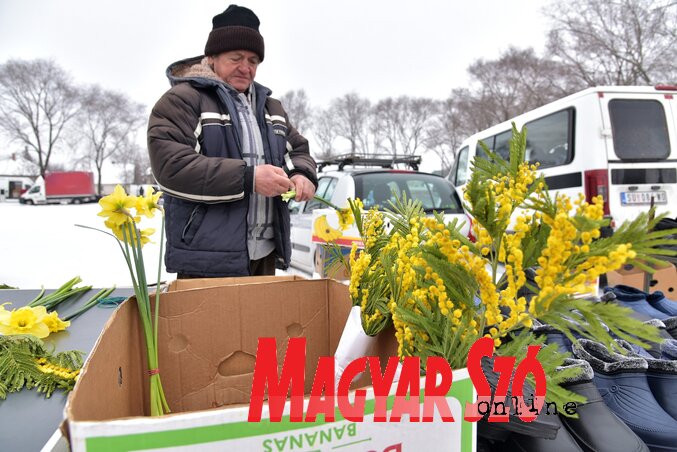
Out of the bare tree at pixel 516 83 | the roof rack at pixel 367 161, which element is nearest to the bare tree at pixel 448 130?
the bare tree at pixel 516 83

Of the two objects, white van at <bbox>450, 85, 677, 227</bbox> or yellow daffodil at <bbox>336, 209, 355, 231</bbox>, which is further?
white van at <bbox>450, 85, 677, 227</bbox>

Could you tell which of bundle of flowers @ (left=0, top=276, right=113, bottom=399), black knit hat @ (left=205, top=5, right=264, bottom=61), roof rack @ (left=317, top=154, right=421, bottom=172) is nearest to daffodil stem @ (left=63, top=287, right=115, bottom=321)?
bundle of flowers @ (left=0, top=276, right=113, bottom=399)

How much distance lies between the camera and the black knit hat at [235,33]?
5.82 feet

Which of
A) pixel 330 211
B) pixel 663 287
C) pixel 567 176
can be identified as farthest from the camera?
pixel 567 176

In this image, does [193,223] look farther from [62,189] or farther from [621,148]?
[62,189]

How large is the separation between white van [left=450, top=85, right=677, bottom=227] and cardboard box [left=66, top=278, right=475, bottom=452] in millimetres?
3927

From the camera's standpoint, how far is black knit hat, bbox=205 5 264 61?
1775mm

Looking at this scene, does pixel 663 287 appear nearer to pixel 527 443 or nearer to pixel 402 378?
pixel 527 443

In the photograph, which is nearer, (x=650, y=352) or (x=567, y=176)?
(x=650, y=352)

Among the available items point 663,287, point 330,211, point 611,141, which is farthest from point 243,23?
point 611,141

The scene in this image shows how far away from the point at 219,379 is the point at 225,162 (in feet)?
2.48

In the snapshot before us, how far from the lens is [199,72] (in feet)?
6.14

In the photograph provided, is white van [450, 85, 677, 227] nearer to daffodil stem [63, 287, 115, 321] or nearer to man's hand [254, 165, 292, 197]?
man's hand [254, 165, 292, 197]

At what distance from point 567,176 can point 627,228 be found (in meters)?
5.42
